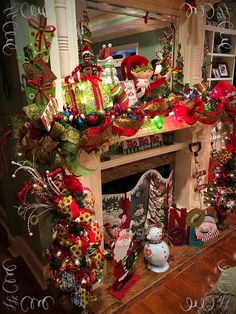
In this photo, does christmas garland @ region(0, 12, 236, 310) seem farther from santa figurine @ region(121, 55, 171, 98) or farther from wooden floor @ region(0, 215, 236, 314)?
wooden floor @ region(0, 215, 236, 314)

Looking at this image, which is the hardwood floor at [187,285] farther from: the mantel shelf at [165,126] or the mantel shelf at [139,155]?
the mantel shelf at [165,126]

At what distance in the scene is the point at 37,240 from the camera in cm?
178

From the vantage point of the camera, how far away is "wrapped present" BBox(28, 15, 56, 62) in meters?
1.25

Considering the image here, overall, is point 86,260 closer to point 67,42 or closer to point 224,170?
point 67,42

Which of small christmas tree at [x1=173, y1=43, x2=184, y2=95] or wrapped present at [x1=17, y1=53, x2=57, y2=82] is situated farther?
small christmas tree at [x1=173, y1=43, x2=184, y2=95]

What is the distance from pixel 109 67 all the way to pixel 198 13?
1077 millimetres

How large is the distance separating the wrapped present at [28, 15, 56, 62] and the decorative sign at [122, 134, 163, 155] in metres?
0.90

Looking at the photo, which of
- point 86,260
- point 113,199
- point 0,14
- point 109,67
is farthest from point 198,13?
point 86,260

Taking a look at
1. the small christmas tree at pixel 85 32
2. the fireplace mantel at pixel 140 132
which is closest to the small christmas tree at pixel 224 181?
the fireplace mantel at pixel 140 132

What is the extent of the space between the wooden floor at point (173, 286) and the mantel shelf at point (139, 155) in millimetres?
927

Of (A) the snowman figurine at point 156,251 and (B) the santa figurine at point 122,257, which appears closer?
(B) the santa figurine at point 122,257

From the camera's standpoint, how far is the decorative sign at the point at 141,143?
197cm

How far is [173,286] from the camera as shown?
1.81 meters

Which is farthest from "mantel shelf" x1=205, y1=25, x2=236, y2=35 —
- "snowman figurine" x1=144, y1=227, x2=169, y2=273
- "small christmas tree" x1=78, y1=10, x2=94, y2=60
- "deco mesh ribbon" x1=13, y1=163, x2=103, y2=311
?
"deco mesh ribbon" x1=13, y1=163, x2=103, y2=311
